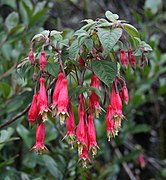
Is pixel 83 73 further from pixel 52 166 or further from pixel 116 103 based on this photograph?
pixel 52 166

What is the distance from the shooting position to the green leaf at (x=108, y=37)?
4.36 ft

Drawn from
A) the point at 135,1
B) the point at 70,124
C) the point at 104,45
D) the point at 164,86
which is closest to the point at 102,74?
the point at 104,45

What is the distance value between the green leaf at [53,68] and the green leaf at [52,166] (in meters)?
0.85

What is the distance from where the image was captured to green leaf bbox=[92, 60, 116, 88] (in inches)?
55.2

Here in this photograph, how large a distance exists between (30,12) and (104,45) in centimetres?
139

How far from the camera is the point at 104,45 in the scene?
133cm

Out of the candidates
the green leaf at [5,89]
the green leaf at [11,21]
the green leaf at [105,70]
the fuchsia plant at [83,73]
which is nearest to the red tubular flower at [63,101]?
the fuchsia plant at [83,73]

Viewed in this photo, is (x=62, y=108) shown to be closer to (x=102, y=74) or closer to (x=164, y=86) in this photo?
(x=102, y=74)

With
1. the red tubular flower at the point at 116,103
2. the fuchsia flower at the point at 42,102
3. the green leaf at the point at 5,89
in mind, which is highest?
the fuchsia flower at the point at 42,102

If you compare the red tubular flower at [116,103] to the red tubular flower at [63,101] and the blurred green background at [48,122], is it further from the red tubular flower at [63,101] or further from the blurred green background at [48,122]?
the blurred green background at [48,122]

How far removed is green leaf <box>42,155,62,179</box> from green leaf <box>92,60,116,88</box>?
2.94 ft

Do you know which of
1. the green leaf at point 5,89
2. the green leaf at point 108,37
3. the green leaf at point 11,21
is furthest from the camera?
the green leaf at point 11,21

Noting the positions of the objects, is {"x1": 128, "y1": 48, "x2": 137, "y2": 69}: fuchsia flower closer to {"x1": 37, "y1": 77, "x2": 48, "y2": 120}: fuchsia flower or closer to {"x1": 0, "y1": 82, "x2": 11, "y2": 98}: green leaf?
{"x1": 37, "y1": 77, "x2": 48, "y2": 120}: fuchsia flower

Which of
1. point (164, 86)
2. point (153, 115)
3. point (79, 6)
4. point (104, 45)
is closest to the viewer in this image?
point (104, 45)
